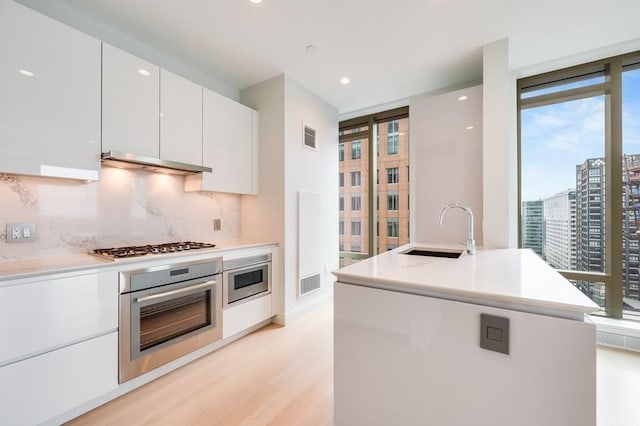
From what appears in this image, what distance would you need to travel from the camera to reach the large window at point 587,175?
2455 millimetres

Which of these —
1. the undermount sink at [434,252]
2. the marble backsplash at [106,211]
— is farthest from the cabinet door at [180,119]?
the undermount sink at [434,252]

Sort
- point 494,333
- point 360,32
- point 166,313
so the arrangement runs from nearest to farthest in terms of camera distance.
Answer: point 494,333 < point 166,313 < point 360,32

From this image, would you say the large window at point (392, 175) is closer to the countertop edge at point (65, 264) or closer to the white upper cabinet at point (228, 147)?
the white upper cabinet at point (228, 147)

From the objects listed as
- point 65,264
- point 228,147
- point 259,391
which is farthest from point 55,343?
point 228,147

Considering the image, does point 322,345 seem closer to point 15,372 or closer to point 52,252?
point 15,372

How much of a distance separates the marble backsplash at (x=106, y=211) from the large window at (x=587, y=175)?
358 cm

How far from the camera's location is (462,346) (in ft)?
3.37

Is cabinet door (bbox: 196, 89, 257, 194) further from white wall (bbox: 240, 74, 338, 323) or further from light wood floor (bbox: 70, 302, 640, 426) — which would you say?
light wood floor (bbox: 70, 302, 640, 426)

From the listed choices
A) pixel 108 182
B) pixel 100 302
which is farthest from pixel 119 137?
pixel 100 302

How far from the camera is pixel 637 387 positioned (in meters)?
1.82

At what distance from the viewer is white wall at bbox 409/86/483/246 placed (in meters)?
2.66

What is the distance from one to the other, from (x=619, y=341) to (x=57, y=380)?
167 inches

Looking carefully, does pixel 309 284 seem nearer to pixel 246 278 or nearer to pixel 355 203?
pixel 246 278

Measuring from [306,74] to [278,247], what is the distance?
1.96 meters
